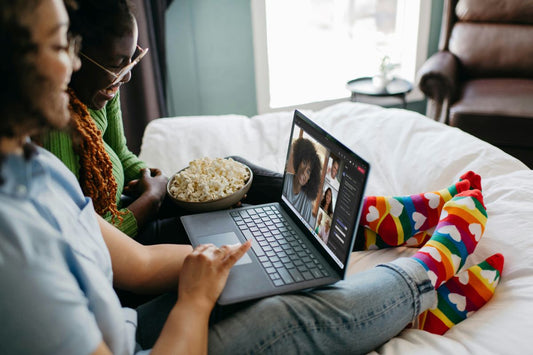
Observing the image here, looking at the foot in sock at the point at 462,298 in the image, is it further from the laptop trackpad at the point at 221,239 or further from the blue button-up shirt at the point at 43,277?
the blue button-up shirt at the point at 43,277

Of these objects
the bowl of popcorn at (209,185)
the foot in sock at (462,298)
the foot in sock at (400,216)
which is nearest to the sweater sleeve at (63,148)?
the bowl of popcorn at (209,185)

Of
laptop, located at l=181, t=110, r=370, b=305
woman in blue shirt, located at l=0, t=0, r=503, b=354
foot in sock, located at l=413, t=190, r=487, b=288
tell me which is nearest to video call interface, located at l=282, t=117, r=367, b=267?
laptop, located at l=181, t=110, r=370, b=305

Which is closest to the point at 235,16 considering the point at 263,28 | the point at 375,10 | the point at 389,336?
the point at 263,28

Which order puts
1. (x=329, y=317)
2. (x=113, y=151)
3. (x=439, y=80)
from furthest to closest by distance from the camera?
(x=439, y=80) < (x=113, y=151) < (x=329, y=317)

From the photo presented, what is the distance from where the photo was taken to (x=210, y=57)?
2.85 metres

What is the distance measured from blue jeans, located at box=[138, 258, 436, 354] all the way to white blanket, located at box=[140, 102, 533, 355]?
→ 64 millimetres

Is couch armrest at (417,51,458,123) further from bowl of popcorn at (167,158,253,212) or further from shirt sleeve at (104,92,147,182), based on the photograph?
shirt sleeve at (104,92,147,182)

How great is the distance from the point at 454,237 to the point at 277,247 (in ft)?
1.38

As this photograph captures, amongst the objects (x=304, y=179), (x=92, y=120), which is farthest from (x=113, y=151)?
(x=304, y=179)

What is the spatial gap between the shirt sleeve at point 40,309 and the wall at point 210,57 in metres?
2.36

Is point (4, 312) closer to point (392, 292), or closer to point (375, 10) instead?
point (392, 292)

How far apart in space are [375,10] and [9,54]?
301 centimetres

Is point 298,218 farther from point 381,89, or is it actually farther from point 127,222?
point 381,89

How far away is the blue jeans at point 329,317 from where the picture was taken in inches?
31.9
